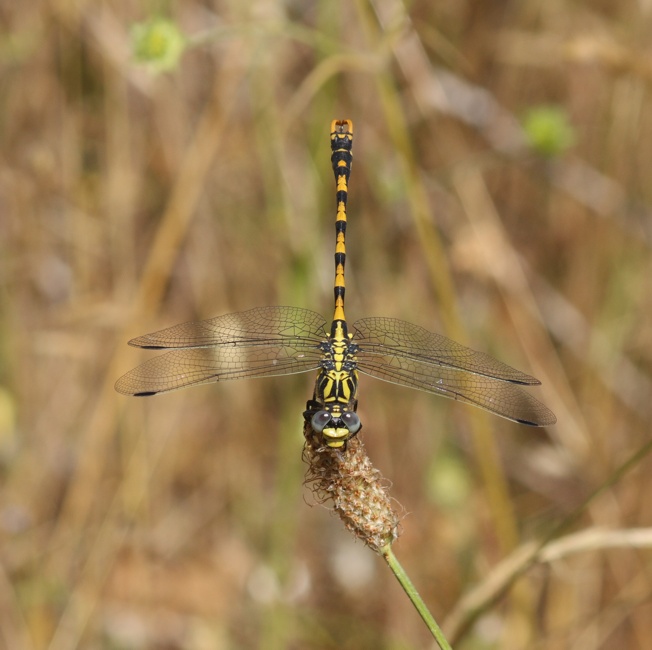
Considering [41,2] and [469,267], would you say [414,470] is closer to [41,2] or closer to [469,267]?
[469,267]

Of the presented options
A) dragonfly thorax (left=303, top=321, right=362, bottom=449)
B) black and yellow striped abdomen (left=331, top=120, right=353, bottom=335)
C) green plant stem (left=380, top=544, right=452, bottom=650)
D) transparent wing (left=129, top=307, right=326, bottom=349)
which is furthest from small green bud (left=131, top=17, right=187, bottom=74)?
green plant stem (left=380, top=544, right=452, bottom=650)

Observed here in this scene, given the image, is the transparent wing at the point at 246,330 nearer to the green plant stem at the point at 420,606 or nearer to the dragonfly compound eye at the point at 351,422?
the dragonfly compound eye at the point at 351,422

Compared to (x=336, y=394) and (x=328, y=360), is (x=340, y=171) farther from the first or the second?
(x=336, y=394)

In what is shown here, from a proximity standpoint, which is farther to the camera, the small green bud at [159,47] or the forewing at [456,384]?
the small green bud at [159,47]

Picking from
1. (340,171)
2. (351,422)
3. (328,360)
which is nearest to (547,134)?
(340,171)

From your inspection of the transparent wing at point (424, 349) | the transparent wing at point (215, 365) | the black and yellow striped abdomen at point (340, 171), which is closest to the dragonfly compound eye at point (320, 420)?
the transparent wing at point (215, 365)

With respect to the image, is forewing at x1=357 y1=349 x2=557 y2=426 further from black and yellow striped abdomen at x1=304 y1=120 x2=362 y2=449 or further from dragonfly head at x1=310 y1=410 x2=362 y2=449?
dragonfly head at x1=310 y1=410 x2=362 y2=449

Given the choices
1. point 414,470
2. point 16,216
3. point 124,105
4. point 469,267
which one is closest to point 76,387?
point 16,216
